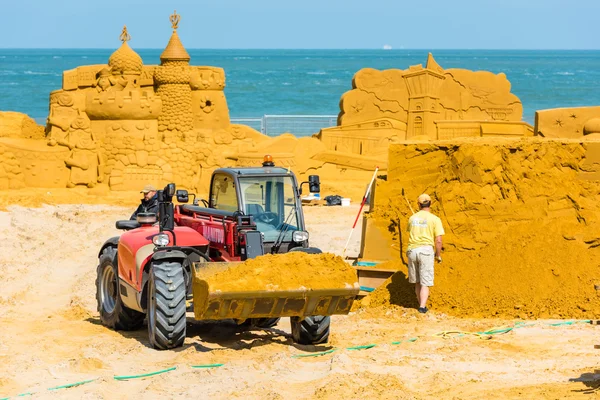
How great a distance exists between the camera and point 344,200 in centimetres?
2058

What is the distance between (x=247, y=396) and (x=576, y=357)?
2.64 metres

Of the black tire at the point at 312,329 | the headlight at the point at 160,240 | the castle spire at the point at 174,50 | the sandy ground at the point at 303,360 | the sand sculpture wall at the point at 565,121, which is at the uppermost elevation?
the castle spire at the point at 174,50

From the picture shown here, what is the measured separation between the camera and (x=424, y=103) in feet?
80.8

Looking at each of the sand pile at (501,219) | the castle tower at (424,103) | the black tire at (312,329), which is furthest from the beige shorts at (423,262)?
the castle tower at (424,103)

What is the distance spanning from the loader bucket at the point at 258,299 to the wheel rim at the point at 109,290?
7.15ft

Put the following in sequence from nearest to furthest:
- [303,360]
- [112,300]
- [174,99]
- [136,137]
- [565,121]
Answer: [303,360]
[112,300]
[565,121]
[136,137]
[174,99]

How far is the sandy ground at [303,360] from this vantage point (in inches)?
295

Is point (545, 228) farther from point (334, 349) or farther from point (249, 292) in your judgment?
point (249, 292)

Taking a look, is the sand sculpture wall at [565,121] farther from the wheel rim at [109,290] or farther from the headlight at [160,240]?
the headlight at [160,240]

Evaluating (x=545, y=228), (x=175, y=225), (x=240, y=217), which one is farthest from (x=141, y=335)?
(x=545, y=228)

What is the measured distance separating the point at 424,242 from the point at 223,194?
2014mm

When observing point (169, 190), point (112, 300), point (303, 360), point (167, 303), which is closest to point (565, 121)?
point (112, 300)

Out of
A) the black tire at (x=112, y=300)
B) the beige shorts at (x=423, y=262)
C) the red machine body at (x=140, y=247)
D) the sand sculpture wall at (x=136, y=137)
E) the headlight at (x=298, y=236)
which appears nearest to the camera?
the headlight at (x=298, y=236)

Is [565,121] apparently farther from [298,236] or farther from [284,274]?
[284,274]
